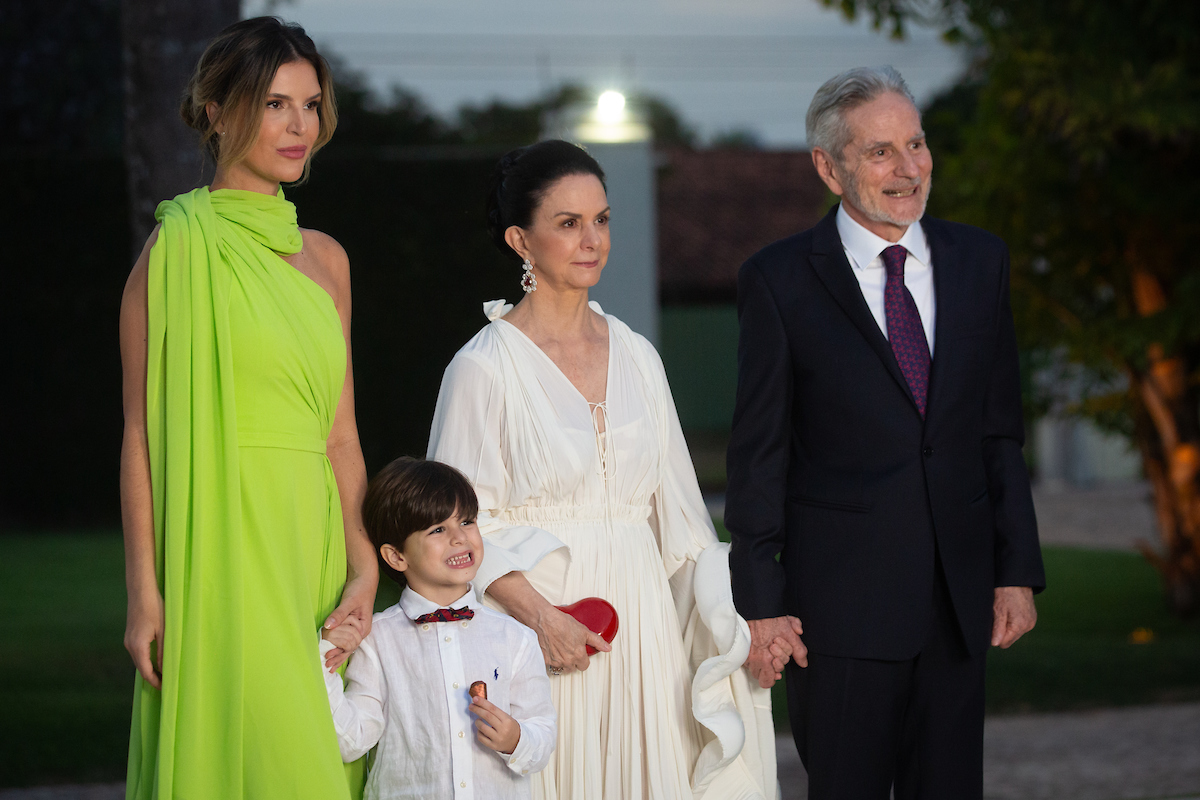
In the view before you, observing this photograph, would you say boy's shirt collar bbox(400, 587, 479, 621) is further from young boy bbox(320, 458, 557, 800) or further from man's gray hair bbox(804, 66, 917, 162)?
man's gray hair bbox(804, 66, 917, 162)

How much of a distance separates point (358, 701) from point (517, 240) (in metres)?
1.13

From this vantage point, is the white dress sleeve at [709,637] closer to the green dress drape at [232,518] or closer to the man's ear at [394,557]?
the man's ear at [394,557]

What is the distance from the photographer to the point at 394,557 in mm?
2695

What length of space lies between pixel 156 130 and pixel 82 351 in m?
8.22

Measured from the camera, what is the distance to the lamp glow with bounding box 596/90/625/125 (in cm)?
777

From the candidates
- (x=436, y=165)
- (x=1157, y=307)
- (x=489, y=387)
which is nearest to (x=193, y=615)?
(x=489, y=387)

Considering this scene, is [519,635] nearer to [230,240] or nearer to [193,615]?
[193,615]

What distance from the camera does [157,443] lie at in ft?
7.98

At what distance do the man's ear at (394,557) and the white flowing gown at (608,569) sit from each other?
0.20m

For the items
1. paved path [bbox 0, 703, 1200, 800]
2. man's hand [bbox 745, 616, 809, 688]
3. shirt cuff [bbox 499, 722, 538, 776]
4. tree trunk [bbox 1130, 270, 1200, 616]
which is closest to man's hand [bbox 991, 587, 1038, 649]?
man's hand [bbox 745, 616, 809, 688]

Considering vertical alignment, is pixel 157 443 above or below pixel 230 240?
below

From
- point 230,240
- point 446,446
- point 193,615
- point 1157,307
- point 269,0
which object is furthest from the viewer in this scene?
point 269,0

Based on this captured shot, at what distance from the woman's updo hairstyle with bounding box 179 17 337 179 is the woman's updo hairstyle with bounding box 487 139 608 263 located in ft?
2.01

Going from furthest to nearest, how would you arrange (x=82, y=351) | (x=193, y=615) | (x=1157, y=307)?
(x=82, y=351) < (x=1157, y=307) < (x=193, y=615)
